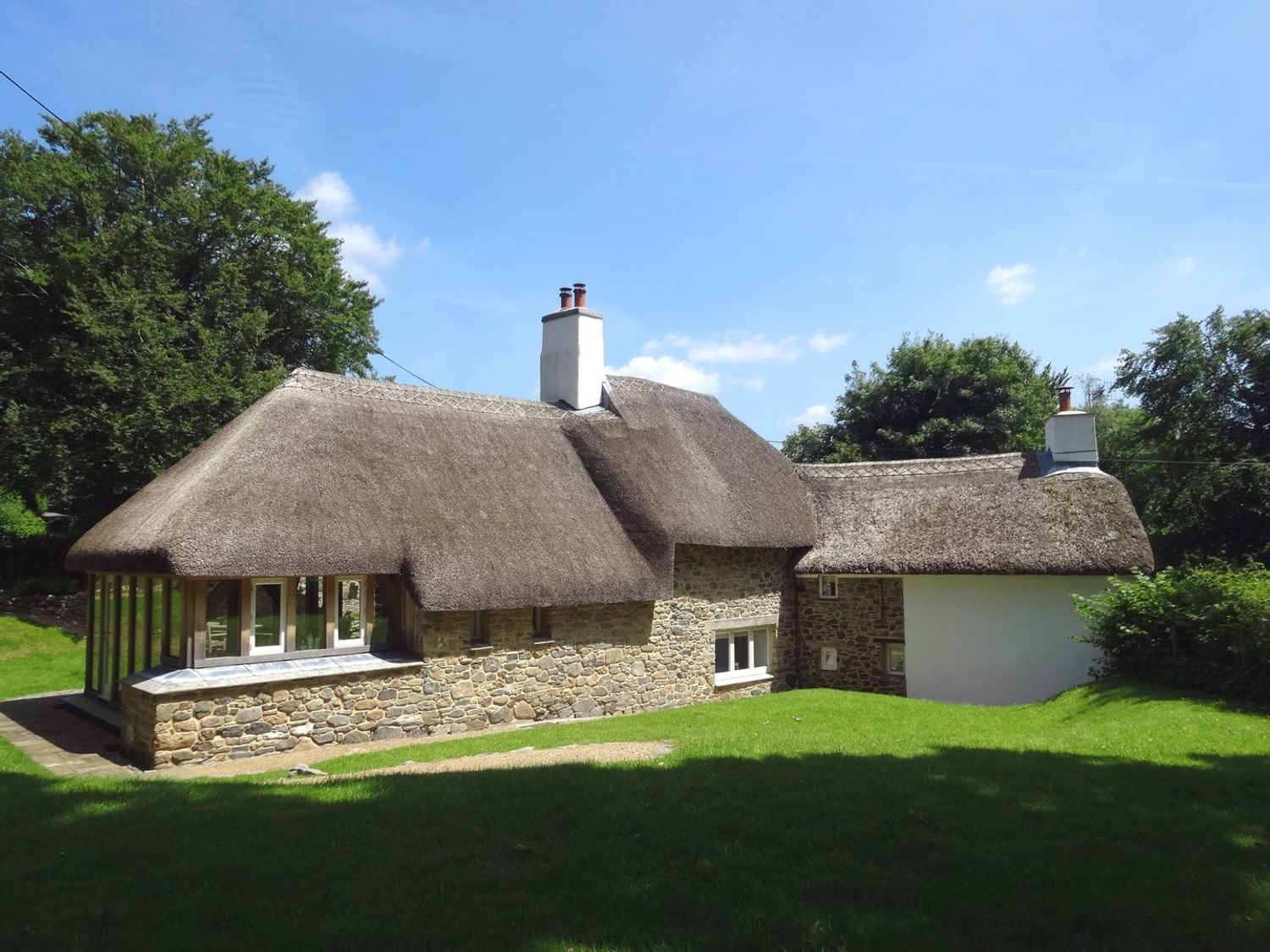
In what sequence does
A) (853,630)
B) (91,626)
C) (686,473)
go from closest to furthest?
(91,626), (686,473), (853,630)

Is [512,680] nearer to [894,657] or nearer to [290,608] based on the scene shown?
[290,608]

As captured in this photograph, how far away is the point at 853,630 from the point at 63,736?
554 inches

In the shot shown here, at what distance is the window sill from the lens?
17.7 meters

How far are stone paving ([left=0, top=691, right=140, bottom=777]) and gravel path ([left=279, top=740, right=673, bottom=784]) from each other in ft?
10.3

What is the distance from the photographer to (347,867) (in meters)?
5.41

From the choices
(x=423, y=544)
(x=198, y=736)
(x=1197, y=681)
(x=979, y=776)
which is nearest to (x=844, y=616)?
(x=1197, y=681)

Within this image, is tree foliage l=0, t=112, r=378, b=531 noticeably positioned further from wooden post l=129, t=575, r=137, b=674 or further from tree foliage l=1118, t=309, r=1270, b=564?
tree foliage l=1118, t=309, r=1270, b=564

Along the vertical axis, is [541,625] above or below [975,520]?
below

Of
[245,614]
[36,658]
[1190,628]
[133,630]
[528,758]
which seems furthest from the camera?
[36,658]

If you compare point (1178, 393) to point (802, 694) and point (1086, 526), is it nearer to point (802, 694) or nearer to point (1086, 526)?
point (1086, 526)

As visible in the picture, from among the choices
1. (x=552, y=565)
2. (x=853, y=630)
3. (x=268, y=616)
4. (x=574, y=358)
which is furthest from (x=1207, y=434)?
(x=268, y=616)

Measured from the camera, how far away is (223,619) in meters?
11.8

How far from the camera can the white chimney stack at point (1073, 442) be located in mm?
18359

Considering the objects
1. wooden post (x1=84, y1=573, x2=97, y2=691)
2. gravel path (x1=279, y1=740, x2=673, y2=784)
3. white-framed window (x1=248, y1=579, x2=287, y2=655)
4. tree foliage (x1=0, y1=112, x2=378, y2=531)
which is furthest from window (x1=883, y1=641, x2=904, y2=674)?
tree foliage (x1=0, y1=112, x2=378, y2=531)
